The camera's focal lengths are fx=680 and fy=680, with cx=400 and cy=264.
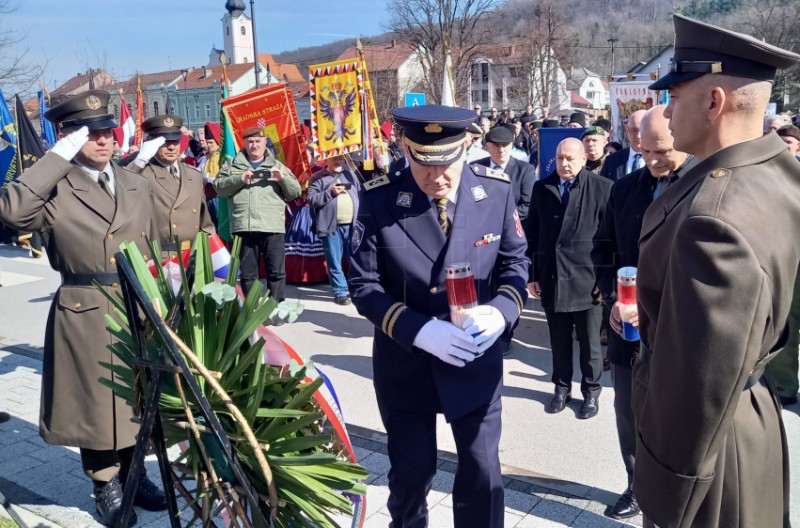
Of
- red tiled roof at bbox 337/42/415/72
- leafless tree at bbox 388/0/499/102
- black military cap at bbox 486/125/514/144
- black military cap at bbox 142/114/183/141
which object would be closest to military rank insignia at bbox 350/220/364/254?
black military cap at bbox 142/114/183/141

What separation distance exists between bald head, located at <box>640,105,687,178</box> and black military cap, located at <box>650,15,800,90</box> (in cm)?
120

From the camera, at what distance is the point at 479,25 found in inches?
1371

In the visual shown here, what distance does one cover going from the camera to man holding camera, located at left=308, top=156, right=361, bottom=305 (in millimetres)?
7969

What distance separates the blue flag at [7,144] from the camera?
400 inches

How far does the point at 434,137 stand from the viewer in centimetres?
274

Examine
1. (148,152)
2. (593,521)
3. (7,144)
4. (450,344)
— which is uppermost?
(7,144)

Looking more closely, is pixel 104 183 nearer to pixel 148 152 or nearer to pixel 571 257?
pixel 148 152

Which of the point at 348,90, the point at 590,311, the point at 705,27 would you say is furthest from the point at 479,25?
the point at 705,27

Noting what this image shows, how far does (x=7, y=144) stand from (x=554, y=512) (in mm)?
10071

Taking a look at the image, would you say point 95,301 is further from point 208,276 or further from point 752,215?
point 752,215

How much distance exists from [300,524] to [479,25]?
35652 millimetres

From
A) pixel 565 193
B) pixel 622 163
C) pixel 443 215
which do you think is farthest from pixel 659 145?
pixel 622 163

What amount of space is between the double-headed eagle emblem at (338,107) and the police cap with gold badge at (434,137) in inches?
214

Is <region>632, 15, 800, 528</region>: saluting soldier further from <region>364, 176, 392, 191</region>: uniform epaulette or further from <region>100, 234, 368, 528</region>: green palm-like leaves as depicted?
<region>364, 176, 392, 191</region>: uniform epaulette
